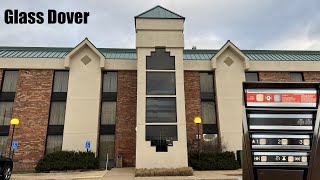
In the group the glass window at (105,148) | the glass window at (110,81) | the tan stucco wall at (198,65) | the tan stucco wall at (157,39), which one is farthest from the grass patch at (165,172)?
the tan stucco wall at (198,65)

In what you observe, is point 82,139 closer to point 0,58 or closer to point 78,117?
point 78,117

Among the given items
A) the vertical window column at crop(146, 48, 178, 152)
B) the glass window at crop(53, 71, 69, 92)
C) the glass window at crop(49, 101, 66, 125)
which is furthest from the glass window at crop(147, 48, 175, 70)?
the glass window at crop(49, 101, 66, 125)

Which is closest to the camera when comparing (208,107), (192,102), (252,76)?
(192,102)

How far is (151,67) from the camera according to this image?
19.7 meters

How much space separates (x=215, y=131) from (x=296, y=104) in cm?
2266

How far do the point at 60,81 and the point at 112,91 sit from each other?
5432 millimetres

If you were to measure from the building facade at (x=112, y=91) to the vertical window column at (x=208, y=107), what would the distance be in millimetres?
99

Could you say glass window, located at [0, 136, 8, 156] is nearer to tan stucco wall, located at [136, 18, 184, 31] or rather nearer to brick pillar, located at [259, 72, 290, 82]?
tan stucco wall, located at [136, 18, 184, 31]

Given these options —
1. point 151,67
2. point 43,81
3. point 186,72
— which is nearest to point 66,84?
point 43,81

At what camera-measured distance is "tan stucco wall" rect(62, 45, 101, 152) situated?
23.4 metres

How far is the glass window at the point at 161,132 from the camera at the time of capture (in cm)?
1805

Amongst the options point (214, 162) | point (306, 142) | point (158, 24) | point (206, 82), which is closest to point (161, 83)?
point (158, 24)

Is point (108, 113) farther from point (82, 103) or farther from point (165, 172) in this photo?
point (165, 172)

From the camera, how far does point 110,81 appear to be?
26141 mm
